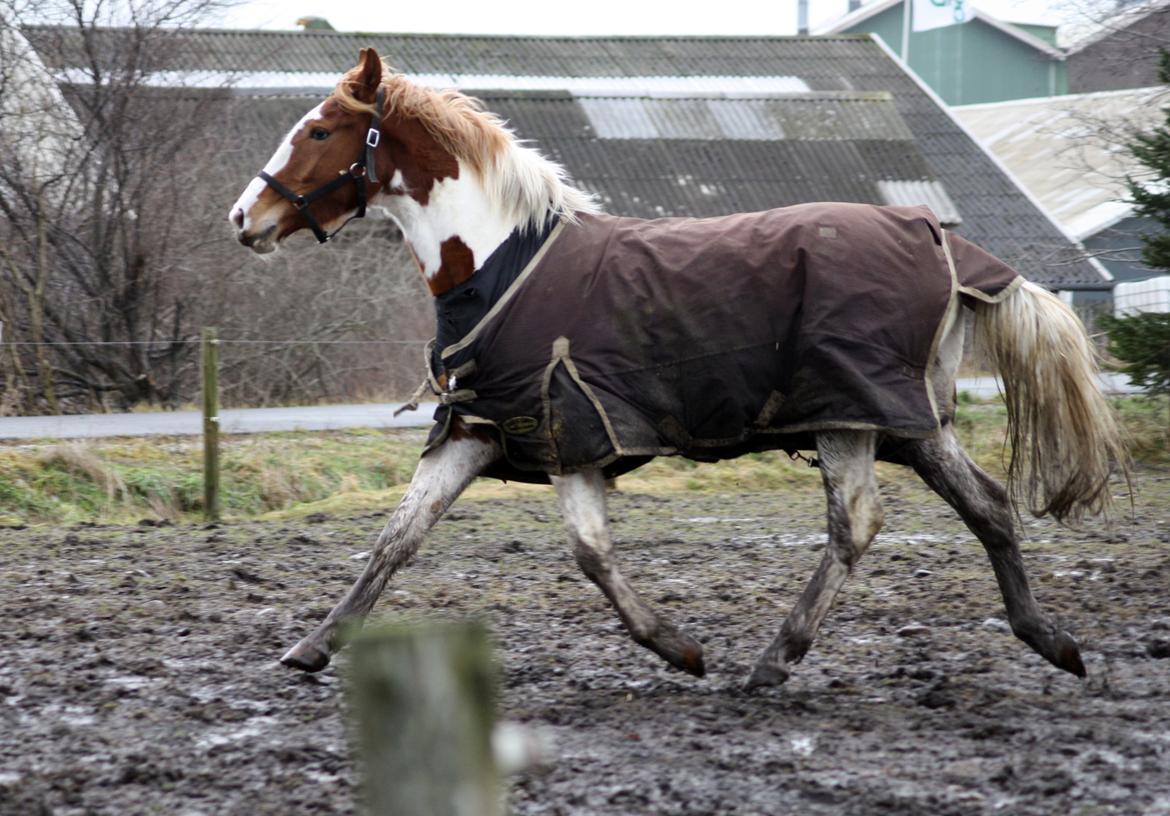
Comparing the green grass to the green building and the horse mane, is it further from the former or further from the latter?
the green building

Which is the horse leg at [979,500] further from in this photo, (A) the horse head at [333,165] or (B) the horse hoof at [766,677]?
(A) the horse head at [333,165]

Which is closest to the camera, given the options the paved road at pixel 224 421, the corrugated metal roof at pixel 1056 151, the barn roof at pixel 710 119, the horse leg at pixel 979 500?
the horse leg at pixel 979 500

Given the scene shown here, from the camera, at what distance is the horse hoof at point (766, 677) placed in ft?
16.1

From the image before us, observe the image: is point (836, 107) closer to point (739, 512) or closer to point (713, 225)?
point (739, 512)

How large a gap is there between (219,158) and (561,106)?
471 inches

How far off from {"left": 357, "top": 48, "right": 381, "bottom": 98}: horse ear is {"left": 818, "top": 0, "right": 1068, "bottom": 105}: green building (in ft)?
145

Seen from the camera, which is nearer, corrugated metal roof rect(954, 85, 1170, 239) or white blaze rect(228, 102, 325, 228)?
white blaze rect(228, 102, 325, 228)

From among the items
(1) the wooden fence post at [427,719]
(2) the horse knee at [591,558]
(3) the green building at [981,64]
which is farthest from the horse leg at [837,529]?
(3) the green building at [981,64]

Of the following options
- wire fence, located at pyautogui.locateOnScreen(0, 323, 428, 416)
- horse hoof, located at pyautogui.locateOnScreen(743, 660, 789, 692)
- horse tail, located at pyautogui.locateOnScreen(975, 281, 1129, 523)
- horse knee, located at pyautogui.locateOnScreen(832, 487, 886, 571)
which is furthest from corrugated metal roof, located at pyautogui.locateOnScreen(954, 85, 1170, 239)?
horse hoof, located at pyautogui.locateOnScreen(743, 660, 789, 692)

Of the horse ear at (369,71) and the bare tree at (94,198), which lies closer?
the horse ear at (369,71)

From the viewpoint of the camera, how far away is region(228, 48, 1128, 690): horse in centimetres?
497

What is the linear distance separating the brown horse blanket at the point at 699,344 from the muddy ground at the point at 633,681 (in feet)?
2.95

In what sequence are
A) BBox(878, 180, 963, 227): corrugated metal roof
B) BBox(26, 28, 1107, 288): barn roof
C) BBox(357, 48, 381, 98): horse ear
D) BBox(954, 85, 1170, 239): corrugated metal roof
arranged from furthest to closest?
BBox(954, 85, 1170, 239): corrugated metal roof → BBox(26, 28, 1107, 288): barn roof → BBox(878, 180, 963, 227): corrugated metal roof → BBox(357, 48, 381, 98): horse ear

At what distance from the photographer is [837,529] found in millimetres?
5082
